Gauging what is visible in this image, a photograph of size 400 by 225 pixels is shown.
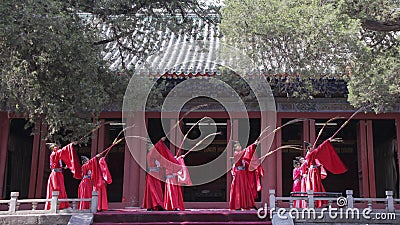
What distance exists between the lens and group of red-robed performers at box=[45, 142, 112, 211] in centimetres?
826

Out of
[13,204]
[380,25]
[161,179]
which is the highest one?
[380,25]

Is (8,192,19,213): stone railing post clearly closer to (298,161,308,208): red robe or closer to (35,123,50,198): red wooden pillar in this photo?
(35,123,50,198): red wooden pillar

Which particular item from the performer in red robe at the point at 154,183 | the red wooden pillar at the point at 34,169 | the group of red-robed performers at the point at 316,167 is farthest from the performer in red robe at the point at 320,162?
the red wooden pillar at the point at 34,169

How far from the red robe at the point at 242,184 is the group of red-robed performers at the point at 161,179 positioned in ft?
2.51

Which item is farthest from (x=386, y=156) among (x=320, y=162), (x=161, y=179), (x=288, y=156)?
(x=161, y=179)

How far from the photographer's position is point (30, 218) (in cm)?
709

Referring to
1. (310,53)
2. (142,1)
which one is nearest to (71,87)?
(142,1)

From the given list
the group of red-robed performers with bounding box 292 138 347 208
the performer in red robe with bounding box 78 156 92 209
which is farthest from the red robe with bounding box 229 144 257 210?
the performer in red robe with bounding box 78 156 92 209

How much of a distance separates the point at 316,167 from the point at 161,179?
244 centimetres

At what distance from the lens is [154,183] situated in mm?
8125

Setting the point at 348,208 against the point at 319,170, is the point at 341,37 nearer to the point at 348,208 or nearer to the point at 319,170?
the point at 348,208

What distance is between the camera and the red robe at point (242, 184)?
814 centimetres

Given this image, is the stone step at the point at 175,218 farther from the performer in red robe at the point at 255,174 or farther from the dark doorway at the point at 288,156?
the dark doorway at the point at 288,156

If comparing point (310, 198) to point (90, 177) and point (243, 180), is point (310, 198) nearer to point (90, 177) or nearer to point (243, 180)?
point (243, 180)
